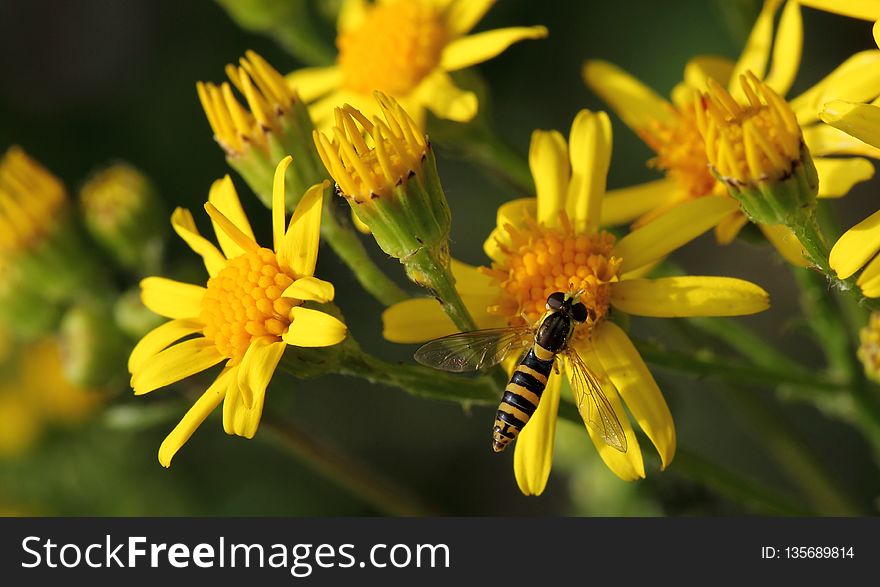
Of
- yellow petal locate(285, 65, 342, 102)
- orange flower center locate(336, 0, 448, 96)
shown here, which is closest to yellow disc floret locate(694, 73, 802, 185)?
orange flower center locate(336, 0, 448, 96)

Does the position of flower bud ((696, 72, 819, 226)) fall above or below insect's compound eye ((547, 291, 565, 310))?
above

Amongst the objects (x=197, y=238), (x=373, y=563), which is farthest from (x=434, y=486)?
(x=197, y=238)

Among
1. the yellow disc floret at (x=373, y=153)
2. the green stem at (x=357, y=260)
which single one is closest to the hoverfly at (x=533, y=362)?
the green stem at (x=357, y=260)

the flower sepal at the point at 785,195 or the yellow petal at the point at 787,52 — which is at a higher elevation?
the yellow petal at the point at 787,52

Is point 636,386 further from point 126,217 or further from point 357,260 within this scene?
point 126,217

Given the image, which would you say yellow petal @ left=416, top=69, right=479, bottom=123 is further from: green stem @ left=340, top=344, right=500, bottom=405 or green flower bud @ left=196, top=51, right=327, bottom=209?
green stem @ left=340, top=344, right=500, bottom=405

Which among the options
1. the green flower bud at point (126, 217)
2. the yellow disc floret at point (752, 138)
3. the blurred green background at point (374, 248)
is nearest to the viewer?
the yellow disc floret at point (752, 138)

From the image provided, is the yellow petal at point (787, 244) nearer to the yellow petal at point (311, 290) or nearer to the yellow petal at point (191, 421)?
the yellow petal at point (311, 290)

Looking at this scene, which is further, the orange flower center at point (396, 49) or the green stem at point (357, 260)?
the orange flower center at point (396, 49)
